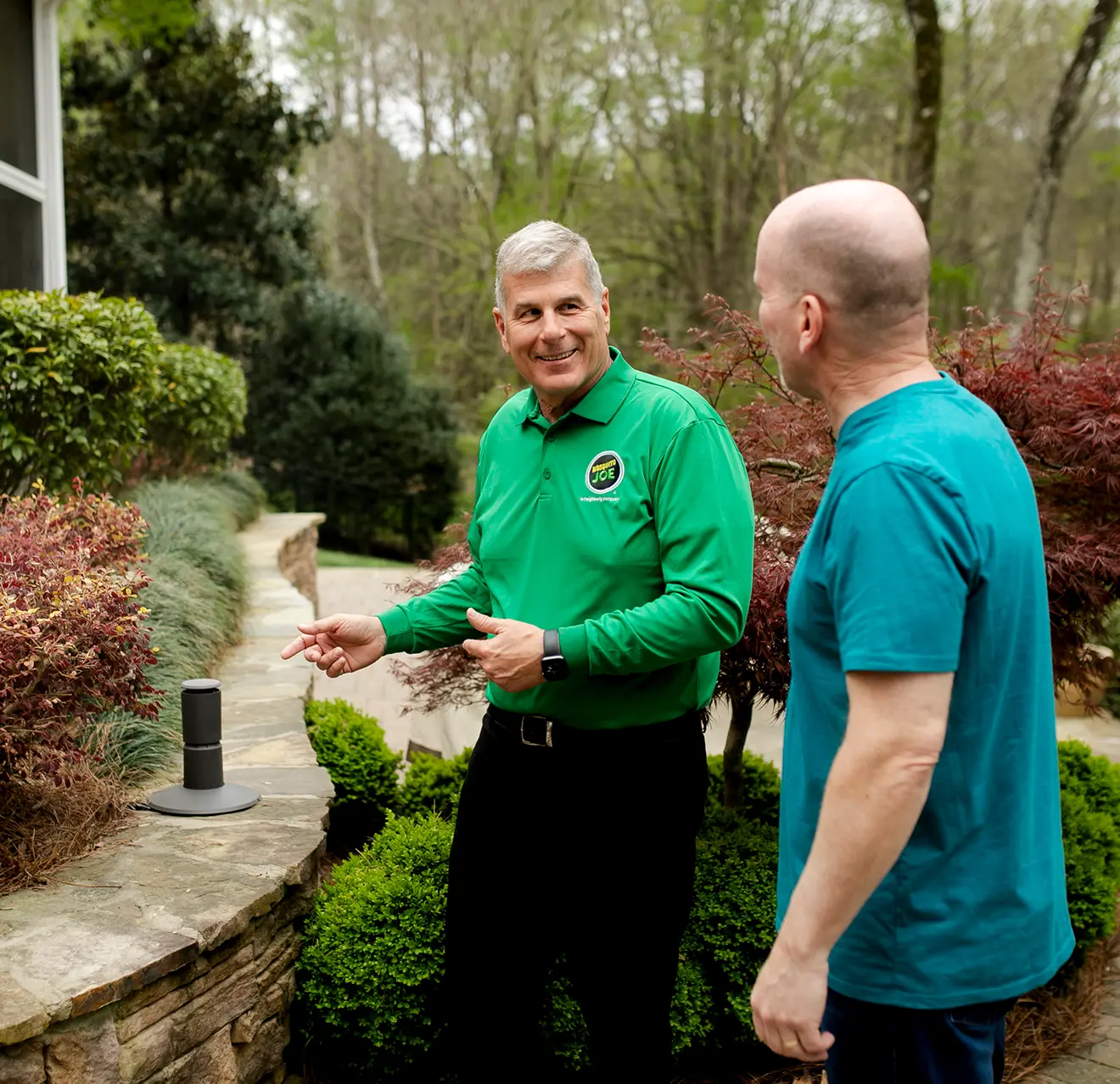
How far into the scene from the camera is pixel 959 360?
13.1 ft

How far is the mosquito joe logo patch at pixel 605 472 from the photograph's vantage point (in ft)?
7.44

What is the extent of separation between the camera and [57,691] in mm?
2893

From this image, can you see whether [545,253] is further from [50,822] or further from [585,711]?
[50,822]

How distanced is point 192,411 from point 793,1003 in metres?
9.04

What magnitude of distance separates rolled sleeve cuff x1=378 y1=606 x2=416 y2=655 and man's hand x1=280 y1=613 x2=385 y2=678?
0.5 inches

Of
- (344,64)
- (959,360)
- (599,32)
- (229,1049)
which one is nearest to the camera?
(229,1049)

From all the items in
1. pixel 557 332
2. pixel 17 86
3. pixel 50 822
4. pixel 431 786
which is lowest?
pixel 431 786

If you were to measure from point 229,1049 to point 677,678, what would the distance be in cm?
157

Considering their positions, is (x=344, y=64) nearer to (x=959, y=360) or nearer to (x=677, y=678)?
(x=959, y=360)

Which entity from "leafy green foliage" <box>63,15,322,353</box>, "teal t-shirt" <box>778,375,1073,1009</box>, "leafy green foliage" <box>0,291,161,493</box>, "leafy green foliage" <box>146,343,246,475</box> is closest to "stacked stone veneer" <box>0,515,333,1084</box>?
"teal t-shirt" <box>778,375,1073,1009</box>

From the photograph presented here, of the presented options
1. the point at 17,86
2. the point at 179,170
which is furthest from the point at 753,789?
the point at 179,170

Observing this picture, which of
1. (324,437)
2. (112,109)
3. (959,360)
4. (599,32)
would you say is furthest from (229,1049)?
(599,32)

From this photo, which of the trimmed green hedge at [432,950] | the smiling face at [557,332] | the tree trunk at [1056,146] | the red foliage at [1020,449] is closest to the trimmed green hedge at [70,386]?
the red foliage at [1020,449]

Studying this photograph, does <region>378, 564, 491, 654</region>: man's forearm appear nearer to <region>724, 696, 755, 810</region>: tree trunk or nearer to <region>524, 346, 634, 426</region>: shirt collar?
<region>524, 346, 634, 426</region>: shirt collar
